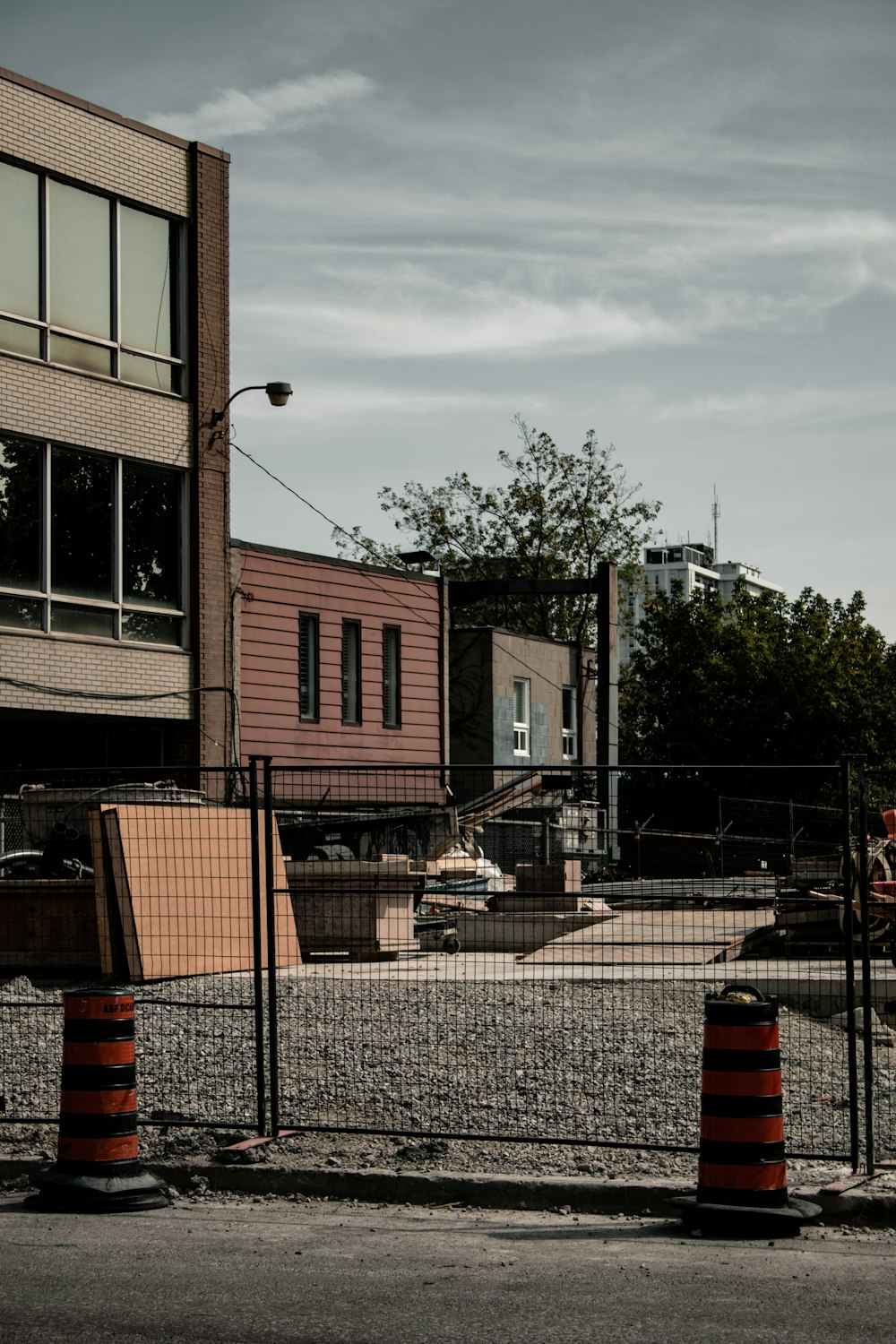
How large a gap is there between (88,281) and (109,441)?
7.04 ft

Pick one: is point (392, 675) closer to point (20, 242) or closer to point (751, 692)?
point (20, 242)

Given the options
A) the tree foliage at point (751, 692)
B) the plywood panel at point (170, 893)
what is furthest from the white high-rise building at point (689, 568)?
the plywood panel at point (170, 893)

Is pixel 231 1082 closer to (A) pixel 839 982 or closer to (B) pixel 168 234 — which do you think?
(A) pixel 839 982

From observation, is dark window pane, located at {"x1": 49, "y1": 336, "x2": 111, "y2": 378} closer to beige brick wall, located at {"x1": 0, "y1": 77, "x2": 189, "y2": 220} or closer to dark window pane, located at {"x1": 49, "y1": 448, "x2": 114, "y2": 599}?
dark window pane, located at {"x1": 49, "y1": 448, "x2": 114, "y2": 599}

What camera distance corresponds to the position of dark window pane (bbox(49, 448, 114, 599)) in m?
20.5

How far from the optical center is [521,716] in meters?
38.2

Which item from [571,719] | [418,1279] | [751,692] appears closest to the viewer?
[418,1279]

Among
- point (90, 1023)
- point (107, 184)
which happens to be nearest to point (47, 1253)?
point (90, 1023)

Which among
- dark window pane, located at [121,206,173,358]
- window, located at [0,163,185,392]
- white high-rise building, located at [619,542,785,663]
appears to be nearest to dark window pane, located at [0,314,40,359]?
window, located at [0,163,185,392]

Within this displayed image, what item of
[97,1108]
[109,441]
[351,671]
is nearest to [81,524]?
[109,441]

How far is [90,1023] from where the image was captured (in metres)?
7.50

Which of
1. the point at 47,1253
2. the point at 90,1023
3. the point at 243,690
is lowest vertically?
the point at 47,1253

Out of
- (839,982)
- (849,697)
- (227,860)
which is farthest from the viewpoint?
(849,697)

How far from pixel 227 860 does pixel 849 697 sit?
154 ft
